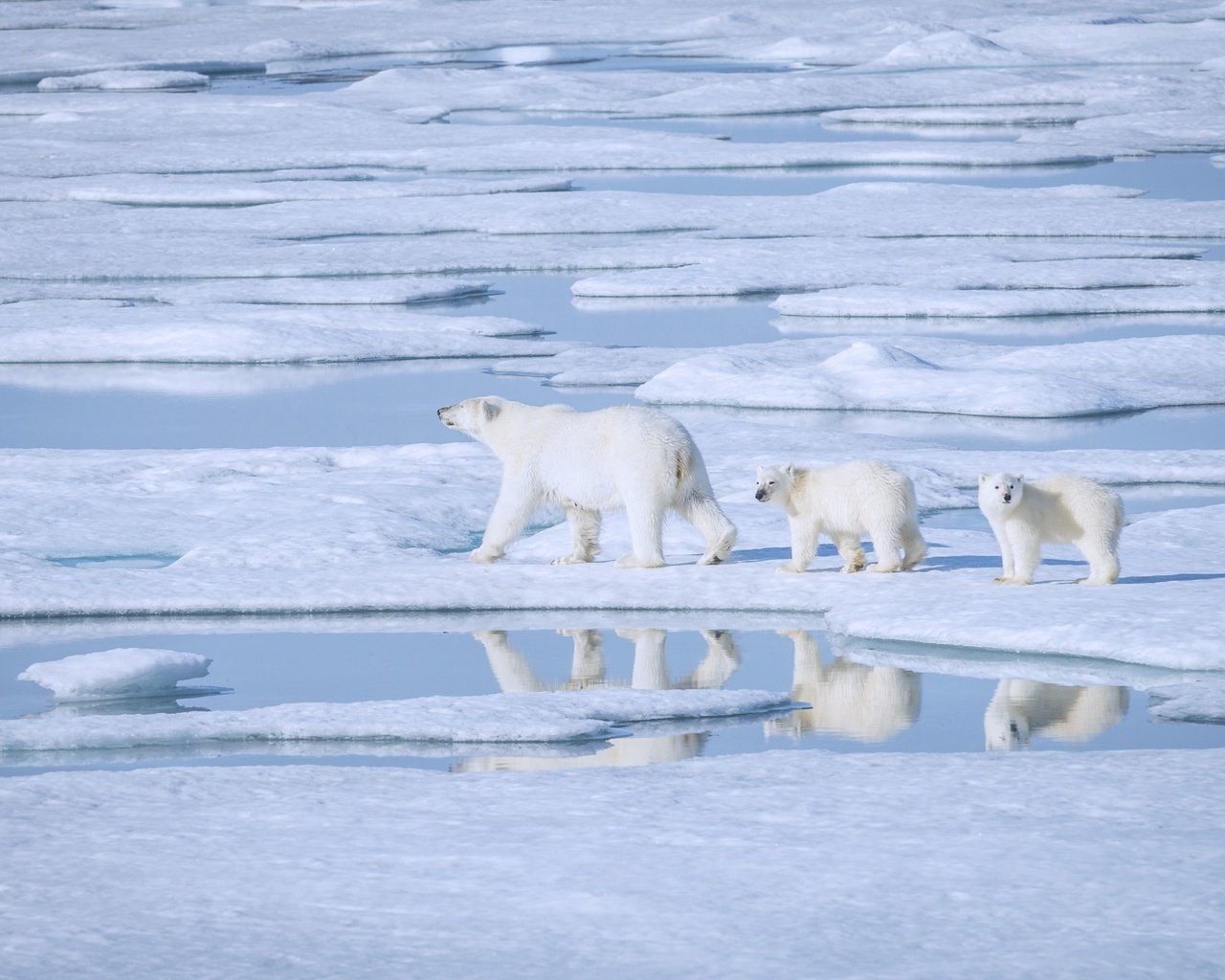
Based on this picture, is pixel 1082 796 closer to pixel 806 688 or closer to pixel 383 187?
pixel 806 688

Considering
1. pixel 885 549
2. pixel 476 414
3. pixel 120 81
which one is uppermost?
pixel 120 81

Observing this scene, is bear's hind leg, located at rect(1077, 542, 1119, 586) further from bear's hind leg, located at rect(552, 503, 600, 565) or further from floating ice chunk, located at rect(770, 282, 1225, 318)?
floating ice chunk, located at rect(770, 282, 1225, 318)

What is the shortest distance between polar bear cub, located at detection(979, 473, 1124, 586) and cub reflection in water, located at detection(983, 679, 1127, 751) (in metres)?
0.71

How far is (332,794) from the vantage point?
4.33 meters

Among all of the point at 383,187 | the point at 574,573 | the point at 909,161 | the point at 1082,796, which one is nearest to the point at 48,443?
the point at 574,573

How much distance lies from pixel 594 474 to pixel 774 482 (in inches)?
22.1

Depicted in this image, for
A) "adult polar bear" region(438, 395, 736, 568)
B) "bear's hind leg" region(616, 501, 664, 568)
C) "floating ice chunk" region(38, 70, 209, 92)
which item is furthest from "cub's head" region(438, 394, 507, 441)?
"floating ice chunk" region(38, 70, 209, 92)

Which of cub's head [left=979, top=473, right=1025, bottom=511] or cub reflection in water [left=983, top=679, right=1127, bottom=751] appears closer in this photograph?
cub reflection in water [left=983, top=679, right=1127, bottom=751]

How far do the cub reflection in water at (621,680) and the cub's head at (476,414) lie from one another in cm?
86

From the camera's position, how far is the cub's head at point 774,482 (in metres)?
6.18

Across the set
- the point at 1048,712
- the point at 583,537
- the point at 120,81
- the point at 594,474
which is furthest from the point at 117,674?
the point at 120,81

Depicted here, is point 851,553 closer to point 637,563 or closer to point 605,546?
point 637,563

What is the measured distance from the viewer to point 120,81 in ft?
91.3

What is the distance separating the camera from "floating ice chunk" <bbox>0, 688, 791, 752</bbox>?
4871mm
